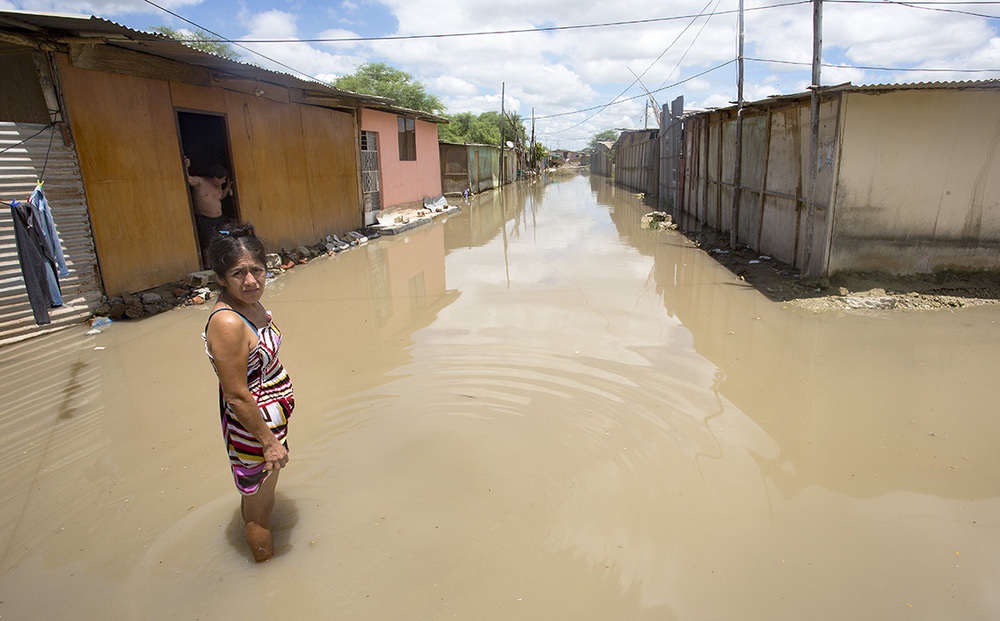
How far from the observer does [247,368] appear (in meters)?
2.46

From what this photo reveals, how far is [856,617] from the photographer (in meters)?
2.50

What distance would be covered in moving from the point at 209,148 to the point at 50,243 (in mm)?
4995

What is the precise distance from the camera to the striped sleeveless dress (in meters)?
2.53

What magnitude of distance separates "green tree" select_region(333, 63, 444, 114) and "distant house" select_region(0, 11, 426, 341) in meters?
33.6

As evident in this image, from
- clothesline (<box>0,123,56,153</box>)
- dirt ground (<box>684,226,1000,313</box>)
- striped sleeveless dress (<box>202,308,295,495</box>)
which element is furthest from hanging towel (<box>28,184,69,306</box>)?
dirt ground (<box>684,226,1000,313</box>)

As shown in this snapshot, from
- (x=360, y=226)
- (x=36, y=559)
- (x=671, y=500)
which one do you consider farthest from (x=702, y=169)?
(x=36, y=559)

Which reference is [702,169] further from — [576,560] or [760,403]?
[576,560]

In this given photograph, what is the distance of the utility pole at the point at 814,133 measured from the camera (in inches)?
299

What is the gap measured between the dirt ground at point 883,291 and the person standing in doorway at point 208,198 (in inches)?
337

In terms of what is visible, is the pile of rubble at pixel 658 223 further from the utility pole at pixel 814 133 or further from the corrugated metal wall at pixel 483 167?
the corrugated metal wall at pixel 483 167

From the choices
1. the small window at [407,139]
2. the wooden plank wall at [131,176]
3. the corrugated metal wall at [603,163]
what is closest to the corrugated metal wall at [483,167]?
the small window at [407,139]

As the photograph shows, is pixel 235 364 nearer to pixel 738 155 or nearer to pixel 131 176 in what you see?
pixel 131 176

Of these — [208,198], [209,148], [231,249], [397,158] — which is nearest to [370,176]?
[397,158]

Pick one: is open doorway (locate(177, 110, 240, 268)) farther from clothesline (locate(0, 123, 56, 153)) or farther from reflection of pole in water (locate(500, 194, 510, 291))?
reflection of pole in water (locate(500, 194, 510, 291))
